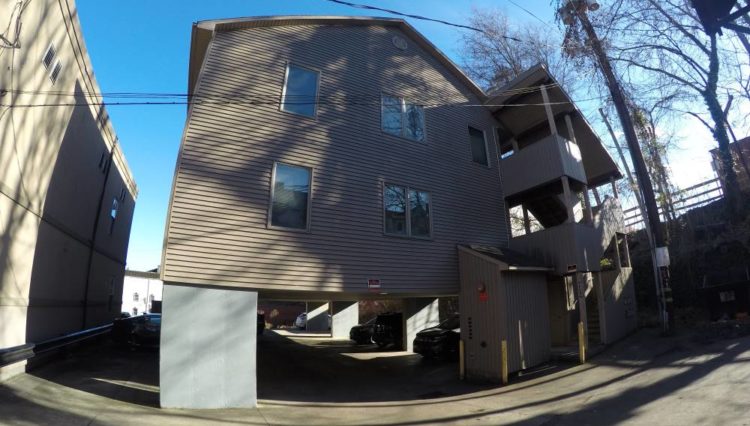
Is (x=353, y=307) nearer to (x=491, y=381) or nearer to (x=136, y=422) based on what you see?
(x=491, y=381)

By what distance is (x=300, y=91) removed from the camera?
1127cm

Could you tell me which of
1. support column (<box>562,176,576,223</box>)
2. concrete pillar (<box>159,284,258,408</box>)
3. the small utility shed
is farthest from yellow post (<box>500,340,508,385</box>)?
concrete pillar (<box>159,284,258,408</box>)

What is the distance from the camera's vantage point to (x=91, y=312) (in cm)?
1588

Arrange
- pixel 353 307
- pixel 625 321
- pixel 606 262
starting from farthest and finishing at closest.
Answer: pixel 353 307
pixel 606 262
pixel 625 321

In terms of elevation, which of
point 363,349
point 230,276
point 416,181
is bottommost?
point 363,349

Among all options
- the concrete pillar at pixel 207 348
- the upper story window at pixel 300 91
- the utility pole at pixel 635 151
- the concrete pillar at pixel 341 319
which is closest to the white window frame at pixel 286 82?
the upper story window at pixel 300 91

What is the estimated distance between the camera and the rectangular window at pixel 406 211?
11.6 metres

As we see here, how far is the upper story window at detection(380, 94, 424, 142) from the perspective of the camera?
41.4 feet

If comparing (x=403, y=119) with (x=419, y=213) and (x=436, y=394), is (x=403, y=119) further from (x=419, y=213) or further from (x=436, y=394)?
(x=436, y=394)

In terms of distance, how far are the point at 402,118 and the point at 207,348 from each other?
26.2 feet

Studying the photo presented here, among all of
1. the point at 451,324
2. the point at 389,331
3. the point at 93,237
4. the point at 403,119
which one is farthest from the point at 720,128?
the point at 93,237

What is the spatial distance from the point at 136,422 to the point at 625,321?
531 inches

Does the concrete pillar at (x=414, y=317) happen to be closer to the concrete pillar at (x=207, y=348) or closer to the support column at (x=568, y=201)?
the support column at (x=568, y=201)

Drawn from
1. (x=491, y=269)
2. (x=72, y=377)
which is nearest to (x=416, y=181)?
(x=491, y=269)
